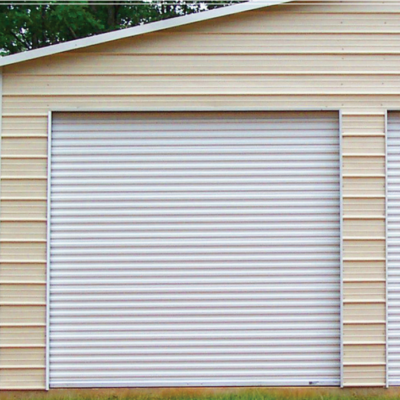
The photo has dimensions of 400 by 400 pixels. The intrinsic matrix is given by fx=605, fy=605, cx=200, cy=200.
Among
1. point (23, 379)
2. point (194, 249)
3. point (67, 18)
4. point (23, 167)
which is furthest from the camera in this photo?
point (67, 18)

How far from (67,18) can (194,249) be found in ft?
32.7

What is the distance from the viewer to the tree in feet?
48.6

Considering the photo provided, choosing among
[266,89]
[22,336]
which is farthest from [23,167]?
[266,89]

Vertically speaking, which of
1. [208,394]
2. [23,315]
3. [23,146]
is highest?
[23,146]

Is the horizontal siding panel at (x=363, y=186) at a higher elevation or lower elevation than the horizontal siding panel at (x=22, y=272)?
higher

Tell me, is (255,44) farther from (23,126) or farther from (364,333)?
(364,333)

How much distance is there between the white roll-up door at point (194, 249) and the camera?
6.02 meters

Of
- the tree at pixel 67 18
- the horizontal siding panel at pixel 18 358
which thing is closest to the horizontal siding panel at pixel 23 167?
the horizontal siding panel at pixel 18 358

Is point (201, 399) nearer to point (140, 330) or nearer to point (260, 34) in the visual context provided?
point (140, 330)

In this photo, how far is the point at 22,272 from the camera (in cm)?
591

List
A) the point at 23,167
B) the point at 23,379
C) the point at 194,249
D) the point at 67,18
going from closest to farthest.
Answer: the point at 23,379, the point at 23,167, the point at 194,249, the point at 67,18

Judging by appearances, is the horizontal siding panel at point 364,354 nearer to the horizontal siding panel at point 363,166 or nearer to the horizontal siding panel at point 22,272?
the horizontal siding panel at point 363,166

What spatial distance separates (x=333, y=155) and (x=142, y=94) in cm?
202

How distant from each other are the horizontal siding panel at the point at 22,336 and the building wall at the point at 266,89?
507mm
